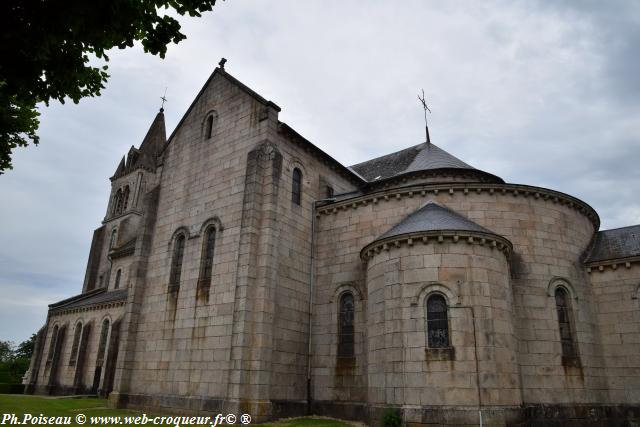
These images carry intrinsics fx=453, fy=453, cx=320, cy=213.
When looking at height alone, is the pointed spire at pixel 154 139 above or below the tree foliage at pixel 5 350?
above

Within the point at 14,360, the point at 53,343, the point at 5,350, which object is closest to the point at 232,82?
the point at 53,343

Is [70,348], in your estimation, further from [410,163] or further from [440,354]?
[440,354]

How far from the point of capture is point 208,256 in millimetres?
19844

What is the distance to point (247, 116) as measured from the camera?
20.8m

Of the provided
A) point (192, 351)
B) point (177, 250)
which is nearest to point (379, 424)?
point (192, 351)

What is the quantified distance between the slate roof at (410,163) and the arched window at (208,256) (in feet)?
30.7

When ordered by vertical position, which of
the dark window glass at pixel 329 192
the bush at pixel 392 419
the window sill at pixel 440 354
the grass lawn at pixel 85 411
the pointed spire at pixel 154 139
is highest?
the pointed spire at pixel 154 139

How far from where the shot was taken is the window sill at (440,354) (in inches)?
547

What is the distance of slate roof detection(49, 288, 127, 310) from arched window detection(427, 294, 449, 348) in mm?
23407

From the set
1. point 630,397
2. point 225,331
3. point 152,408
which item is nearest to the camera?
point 630,397

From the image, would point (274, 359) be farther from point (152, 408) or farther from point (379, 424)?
point (152, 408)

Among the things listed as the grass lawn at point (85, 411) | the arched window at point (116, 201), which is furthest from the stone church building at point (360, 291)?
the arched window at point (116, 201)

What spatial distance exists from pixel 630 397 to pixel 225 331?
1490 centimetres

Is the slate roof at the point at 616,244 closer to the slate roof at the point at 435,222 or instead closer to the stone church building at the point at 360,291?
the stone church building at the point at 360,291
